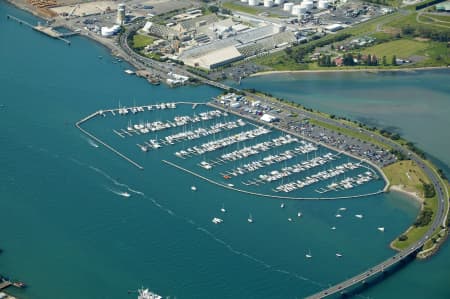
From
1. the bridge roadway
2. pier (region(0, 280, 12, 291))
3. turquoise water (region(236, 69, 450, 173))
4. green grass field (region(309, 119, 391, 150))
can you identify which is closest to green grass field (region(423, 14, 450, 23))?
turquoise water (region(236, 69, 450, 173))

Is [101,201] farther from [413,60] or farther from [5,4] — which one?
[5,4]

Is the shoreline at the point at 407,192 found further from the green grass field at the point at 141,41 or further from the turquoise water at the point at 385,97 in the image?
the green grass field at the point at 141,41

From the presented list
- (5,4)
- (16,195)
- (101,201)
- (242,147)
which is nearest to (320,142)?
(242,147)

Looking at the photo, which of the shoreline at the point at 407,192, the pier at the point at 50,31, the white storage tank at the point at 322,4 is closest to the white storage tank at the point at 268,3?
the white storage tank at the point at 322,4

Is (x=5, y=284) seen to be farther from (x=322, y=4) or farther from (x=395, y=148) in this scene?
(x=322, y=4)

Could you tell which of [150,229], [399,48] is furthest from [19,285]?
[399,48]

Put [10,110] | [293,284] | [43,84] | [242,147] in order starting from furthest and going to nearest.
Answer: [43,84], [10,110], [242,147], [293,284]

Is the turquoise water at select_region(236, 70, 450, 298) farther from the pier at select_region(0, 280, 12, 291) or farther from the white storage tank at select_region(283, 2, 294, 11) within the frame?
the pier at select_region(0, 280, 12, 291)
